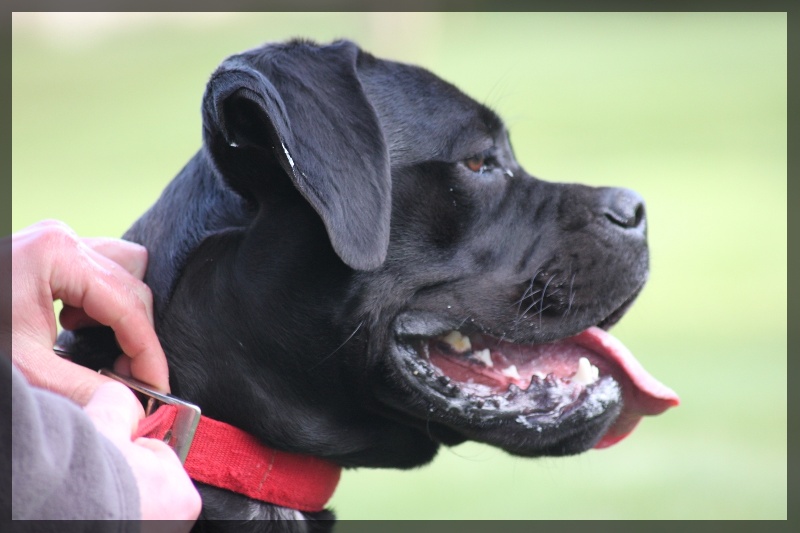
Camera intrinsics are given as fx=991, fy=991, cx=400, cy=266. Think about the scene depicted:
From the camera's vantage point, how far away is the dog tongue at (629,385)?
101 inches

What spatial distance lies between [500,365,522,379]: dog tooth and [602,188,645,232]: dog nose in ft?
1.52

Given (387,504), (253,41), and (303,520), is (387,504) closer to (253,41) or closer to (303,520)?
(303,520)

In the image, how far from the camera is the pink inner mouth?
2449 mm

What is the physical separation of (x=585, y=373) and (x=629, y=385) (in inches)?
6.8

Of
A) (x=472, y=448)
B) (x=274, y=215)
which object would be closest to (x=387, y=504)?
(x=472, y=448)

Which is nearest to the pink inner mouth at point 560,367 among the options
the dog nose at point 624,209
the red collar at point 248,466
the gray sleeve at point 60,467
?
the dog nose at point 624,209

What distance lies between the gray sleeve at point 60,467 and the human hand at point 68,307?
16.0 inches

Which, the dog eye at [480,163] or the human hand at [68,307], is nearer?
the human hand at [68,307]

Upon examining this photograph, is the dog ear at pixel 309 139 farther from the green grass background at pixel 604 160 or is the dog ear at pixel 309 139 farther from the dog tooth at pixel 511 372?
the green grass background at pixel 604 160

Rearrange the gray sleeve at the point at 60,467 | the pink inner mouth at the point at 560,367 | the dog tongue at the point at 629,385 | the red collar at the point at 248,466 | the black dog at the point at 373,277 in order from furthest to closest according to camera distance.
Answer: the dog tongue at the point at 629,385, the pink inner mouth at the point at 560,367, the black dog at the point at 373,277, the red collar at the point at 248,466, the gray sleeve at the point at 60,467

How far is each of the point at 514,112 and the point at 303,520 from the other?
11969 millimetres

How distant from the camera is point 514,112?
1384 centimetres

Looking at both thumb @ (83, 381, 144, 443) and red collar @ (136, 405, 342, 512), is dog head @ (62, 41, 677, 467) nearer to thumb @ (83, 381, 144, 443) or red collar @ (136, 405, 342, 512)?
red collar @ (136, 405, 342, 512)

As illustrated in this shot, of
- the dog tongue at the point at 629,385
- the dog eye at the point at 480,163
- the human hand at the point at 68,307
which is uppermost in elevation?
the dog eye at the point at 480,163
